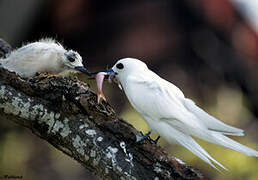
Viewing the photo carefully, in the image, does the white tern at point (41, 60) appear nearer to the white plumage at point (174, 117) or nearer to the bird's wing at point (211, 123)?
the white plumage at point (174, 117)

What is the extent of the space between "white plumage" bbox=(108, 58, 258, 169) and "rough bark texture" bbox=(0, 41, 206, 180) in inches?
9.8

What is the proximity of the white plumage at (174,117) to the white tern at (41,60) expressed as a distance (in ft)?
1.85

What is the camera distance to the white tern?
3146 millimetres

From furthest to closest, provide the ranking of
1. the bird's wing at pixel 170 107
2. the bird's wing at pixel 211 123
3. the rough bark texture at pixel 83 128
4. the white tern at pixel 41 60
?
1. the white tern at pixel 41 60
2. the bird's wing at pixel 170 107
3. the bird's wing at pixel 211 123
4. the rough bark texture at pixel 83 128

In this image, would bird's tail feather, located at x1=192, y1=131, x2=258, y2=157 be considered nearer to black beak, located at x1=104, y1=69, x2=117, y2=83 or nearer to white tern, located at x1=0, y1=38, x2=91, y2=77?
black beak, located at x1=104, y1=69, x2=117, y2=83

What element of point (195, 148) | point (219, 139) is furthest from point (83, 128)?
point (219, 139)

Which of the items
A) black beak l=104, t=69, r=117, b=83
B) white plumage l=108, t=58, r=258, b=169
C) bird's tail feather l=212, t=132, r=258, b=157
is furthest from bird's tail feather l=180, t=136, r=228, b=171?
black beak l=104, t=69, r=117, b=83

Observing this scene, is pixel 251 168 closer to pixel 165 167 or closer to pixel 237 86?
pixel 237 86

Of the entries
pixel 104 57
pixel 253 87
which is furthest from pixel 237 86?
pixel 104 57

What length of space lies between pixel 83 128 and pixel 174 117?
58cm

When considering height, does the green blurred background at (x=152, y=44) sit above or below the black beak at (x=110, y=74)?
above

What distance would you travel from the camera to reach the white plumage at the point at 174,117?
106 inches

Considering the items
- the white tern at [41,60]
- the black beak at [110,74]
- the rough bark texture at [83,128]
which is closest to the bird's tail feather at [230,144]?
the rough bark texture at [83,128]

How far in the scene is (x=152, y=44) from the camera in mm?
6348
